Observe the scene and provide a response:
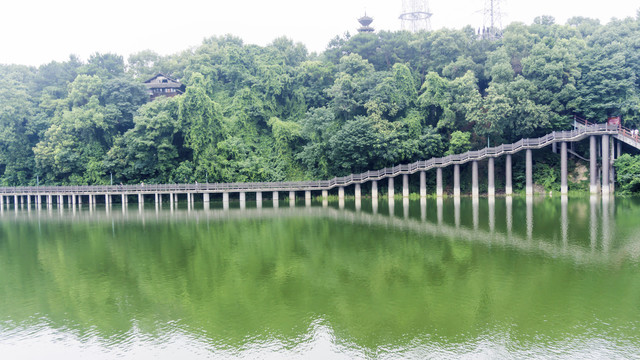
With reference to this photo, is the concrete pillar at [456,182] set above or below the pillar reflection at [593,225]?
above

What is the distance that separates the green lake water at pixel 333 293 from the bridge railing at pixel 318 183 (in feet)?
59.0

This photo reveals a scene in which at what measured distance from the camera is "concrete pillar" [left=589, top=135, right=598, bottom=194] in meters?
39.2

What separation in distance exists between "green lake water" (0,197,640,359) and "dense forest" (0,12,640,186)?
2146cm

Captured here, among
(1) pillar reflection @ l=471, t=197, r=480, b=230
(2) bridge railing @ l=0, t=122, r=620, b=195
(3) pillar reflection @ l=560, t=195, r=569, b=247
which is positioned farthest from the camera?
(2) bridge railing @ l=0, t=122, r=620, b=195

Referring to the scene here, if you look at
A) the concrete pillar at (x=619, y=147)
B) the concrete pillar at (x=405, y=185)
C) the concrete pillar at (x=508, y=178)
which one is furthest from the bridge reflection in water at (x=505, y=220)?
the concrete pillar at (x=619, y=147)

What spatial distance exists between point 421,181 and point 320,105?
16396 millimetres

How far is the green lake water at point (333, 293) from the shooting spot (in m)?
9.51

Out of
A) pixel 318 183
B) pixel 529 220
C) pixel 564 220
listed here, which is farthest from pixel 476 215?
pixel 318 183

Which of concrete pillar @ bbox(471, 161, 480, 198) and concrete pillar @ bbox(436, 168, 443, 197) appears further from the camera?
concrete pillar @ bbox(436, 168, 443, 197)

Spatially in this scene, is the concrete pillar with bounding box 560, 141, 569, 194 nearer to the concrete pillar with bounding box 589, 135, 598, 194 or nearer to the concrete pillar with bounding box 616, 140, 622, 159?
the concrete pillar with bounding box 589, 135, 598, 194

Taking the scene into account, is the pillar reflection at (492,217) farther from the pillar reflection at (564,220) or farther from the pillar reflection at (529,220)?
the pillar reflection at (564,220)

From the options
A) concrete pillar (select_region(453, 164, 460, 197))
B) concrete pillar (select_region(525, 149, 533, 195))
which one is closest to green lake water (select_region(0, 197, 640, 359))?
concrete pillar (select_region(525, 149, 533, 195))

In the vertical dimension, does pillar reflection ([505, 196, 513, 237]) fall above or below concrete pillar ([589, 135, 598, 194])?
below

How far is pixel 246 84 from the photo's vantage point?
54688 millimetres
